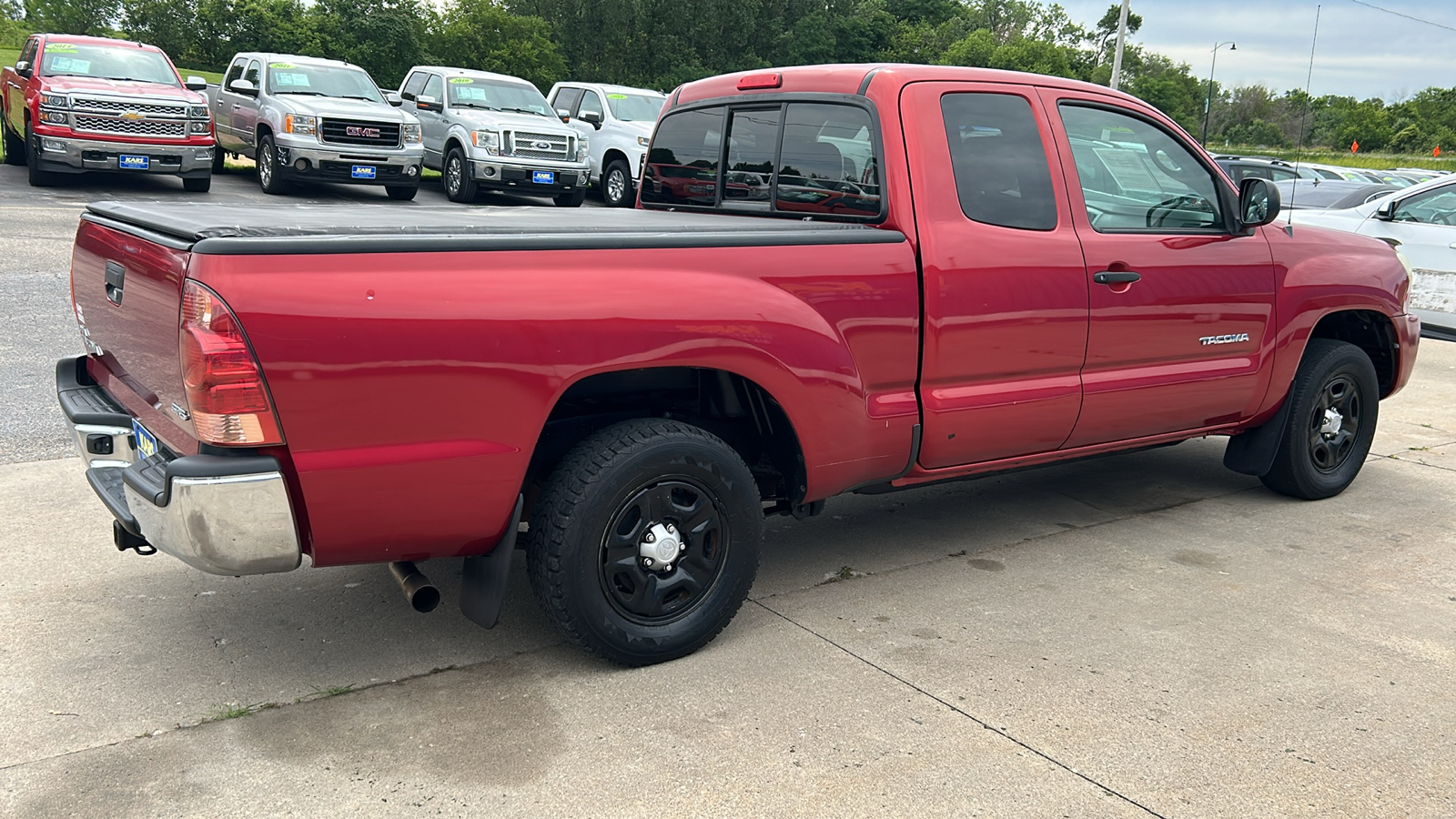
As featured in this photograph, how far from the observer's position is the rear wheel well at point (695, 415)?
3697 mm

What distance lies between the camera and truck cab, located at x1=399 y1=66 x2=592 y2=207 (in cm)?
1662

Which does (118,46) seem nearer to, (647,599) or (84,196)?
(84,196)

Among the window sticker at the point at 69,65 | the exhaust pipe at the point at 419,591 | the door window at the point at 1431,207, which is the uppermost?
the window sticker at the point at 69,65

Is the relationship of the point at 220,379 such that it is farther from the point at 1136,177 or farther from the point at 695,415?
the point at 1136,177

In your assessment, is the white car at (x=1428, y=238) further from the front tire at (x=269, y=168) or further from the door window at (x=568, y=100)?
the front tire at (x=269, y=168)

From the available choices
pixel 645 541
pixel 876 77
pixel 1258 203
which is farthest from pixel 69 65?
pixel 1258 203

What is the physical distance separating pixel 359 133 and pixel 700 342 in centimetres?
1354

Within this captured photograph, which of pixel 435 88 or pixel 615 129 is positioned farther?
pixel 615 129

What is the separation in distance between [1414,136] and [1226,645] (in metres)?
55.9

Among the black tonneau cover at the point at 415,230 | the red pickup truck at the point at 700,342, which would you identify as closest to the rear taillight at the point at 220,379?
the red pickup truck at the point at 700,342

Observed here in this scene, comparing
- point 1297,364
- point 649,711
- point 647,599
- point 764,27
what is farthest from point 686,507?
point 764,27

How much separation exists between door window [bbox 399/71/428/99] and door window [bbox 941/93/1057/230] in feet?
49.7

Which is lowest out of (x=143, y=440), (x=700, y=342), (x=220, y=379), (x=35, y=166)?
(x=143, y=440)

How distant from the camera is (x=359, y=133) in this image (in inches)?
618
